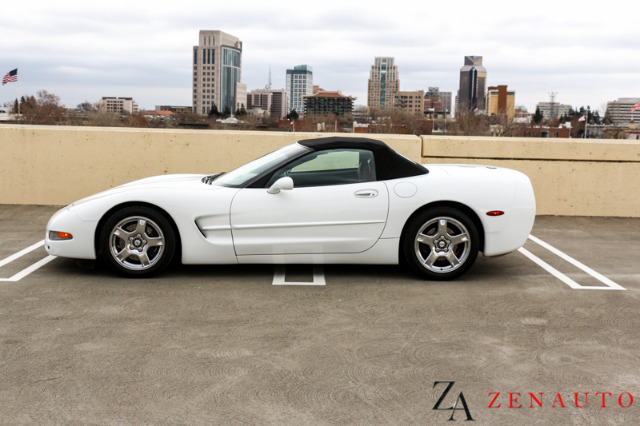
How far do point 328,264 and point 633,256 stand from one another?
3.24m

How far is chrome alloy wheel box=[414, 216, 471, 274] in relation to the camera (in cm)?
563

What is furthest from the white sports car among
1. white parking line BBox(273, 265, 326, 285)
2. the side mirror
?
white parking line BBox(273, 265, 326, 285)

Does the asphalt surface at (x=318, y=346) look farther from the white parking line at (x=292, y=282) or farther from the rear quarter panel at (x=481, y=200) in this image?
the rear quarter panel at (x=481, y=200)

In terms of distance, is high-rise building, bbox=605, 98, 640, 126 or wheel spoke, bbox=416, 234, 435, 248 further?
high-rise building, bbox=605, 98, 640, 126

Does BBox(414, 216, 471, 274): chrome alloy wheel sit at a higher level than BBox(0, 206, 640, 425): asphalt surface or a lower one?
higher

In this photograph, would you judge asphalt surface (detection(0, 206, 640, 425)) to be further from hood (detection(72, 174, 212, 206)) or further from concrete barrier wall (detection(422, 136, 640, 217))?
concrete barrier wall (detection(422, 136, 640, 217))

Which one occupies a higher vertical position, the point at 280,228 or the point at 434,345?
the point at 280,228

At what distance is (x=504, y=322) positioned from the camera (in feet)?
15.2

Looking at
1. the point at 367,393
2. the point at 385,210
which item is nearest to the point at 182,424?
the point at 367,393

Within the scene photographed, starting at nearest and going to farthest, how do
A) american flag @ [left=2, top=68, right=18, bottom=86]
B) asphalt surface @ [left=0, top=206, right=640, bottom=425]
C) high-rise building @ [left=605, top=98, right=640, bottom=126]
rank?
asphalt surface @ [left=0, top=206, right=640, bottom=425] → american flag @ [left=2, top=68, right=18, bottom=86] → high-rise building @ [left=605, top=98, right=640, bottom=126]

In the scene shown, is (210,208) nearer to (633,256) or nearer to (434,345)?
(434,345)

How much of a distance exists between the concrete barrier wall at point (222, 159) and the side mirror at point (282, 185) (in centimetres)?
371

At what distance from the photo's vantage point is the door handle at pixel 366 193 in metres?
5.63

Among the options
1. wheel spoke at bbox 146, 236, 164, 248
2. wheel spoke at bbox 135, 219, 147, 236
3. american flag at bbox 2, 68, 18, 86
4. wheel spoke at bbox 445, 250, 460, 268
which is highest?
american flag at bbox 2, 68, 18, 86
